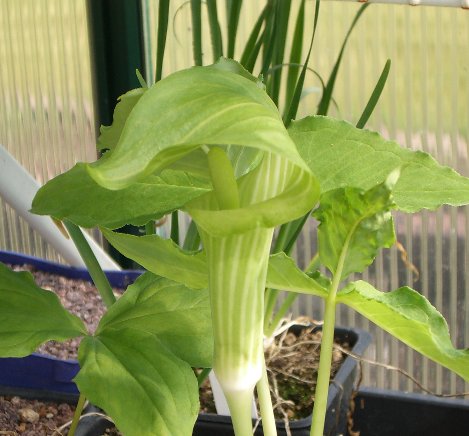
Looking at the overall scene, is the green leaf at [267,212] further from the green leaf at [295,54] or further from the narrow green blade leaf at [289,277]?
the green leaf at [295,54]

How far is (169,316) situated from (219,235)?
0.15m

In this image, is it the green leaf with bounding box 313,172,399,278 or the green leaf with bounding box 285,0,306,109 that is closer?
the green leaf with bounding box 313,172,399,278

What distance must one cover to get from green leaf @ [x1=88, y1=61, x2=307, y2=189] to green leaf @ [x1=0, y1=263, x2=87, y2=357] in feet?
0.58

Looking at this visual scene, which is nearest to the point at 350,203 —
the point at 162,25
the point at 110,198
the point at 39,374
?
the point at 110,198

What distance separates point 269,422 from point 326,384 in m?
0.03

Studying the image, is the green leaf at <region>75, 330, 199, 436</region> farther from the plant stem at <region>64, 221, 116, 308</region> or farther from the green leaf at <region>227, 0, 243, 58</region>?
the green leaf at <region>227, 0, 243, 58</region>

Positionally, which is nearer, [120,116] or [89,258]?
[120,116]

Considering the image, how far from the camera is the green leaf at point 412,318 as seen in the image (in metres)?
0.33

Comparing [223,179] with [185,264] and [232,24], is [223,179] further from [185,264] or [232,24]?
[232,24]

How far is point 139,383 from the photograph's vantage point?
15.0 inches

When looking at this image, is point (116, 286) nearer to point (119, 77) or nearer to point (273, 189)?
point (119, 77)

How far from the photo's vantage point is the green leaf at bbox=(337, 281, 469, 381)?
33cm

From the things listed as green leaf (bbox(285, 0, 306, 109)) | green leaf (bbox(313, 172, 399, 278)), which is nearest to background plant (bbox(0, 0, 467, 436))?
green leaf (bbox(313, 172, 399, 278))

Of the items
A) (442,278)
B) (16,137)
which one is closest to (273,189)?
(442,278)
